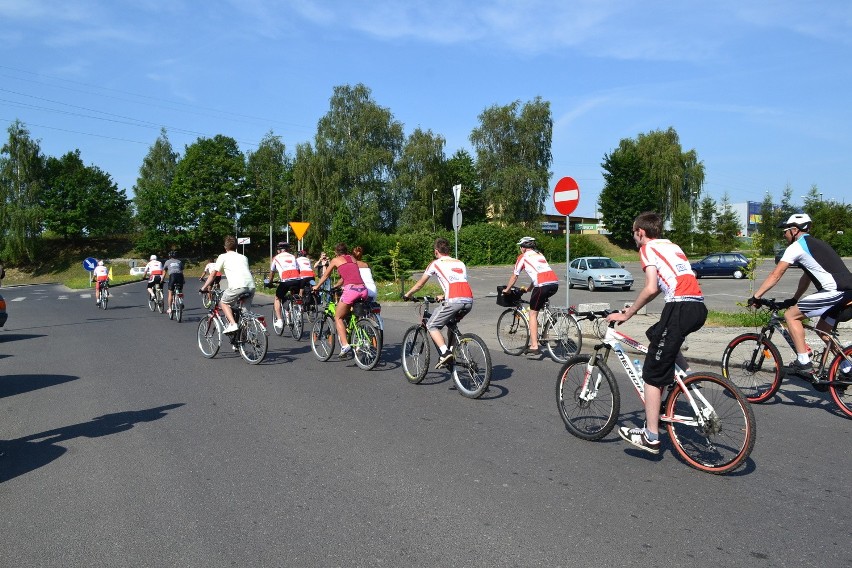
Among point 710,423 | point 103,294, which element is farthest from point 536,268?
point 103,294

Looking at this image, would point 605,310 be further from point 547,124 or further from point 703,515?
point 547,124

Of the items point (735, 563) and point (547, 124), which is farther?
point (547, 124)

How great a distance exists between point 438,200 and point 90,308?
4027cm

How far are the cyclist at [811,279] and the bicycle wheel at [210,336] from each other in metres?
7.61

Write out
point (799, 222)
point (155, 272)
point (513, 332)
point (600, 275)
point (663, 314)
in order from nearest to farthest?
1. point (663, 314)
2. point (799, 222)
3. point (513, 332)
4. point (155, 272)
5. point (600, 275)

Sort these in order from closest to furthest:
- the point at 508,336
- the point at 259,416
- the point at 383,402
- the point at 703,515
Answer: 1. the point at 703,515
2. the point at 259,416
3. the point at 383,402
4. the point at 508,336

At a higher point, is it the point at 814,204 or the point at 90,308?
the point at 814,204

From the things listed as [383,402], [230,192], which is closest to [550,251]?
[230,192]

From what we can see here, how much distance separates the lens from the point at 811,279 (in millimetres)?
6934

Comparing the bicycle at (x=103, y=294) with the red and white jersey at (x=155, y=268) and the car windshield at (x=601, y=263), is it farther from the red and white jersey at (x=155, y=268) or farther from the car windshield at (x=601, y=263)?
the car windshield at (x=601, y=263)

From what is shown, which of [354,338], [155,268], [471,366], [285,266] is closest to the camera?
[471,366]

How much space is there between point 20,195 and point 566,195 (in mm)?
71409

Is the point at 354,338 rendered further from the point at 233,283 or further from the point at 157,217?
the point at 157,217

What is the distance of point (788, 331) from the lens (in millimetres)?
7035
